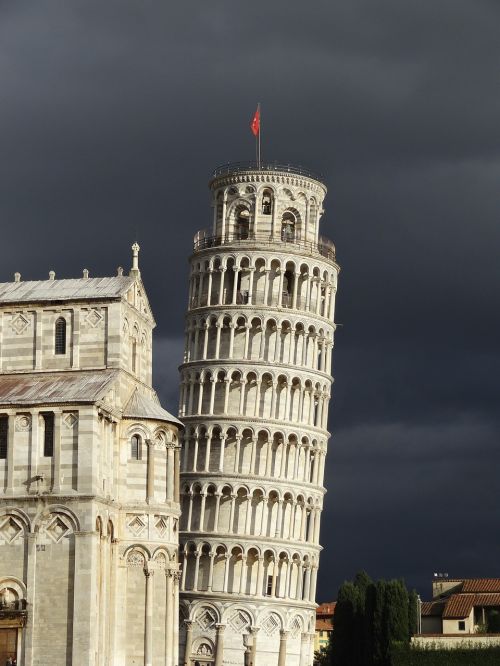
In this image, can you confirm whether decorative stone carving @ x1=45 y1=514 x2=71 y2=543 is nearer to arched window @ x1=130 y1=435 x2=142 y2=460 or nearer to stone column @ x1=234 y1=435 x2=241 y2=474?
arched window @ x1=130 y1=435 x2=142 y2=460

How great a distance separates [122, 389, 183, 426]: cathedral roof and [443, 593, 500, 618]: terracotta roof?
142 feet

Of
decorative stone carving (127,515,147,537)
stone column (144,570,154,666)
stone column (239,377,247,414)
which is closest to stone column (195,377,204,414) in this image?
stone column (239,377,247,414)

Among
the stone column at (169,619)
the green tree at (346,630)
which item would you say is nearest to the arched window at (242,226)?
the green tree at (346,630)

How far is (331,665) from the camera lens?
409 feet

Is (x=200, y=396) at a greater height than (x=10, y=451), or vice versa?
(x=200, y=396)

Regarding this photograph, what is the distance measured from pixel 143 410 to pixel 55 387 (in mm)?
5063

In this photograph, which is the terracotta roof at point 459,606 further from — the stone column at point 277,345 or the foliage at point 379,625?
the stone column at point 277,345

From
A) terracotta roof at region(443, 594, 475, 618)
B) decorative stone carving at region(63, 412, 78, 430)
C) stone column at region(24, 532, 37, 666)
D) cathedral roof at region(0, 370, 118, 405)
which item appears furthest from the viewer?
terracotta roof at region(443, 594, 475, 618)

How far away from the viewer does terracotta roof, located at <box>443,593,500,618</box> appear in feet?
408

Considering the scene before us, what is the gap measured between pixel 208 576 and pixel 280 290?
22571 mm

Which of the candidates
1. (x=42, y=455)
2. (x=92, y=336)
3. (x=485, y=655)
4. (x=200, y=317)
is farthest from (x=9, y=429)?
(x=200, y=317)

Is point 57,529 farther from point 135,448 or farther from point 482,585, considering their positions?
point 482,585

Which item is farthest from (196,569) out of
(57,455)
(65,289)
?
(57,455)

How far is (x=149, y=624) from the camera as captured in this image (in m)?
85.6
